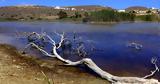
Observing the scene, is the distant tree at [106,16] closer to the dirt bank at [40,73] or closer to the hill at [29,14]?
the hill at [29,14]

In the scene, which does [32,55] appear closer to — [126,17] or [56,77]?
[56,77]

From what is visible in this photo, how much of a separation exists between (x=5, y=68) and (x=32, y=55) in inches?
308

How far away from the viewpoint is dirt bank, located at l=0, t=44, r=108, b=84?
17031mm

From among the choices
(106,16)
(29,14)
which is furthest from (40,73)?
(29,14)

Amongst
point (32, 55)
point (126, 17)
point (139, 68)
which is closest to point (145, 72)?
point (139, 68)

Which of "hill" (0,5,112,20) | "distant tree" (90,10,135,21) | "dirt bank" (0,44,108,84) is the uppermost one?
"dirt bank" (0,44,108,84)

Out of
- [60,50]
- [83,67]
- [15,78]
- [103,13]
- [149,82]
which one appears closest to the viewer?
[149,82]

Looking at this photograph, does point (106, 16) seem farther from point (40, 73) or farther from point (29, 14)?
point (40, 73)

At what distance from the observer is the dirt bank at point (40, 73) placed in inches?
671

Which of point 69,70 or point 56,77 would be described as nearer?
point 56,77

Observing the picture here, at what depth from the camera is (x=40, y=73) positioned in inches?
745

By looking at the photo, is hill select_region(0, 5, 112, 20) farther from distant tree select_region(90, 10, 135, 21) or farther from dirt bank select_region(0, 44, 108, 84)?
dirt bank select_region(0, 44, 108, 84)

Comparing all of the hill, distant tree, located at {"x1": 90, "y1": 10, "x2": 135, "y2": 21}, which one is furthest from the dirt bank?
the hill

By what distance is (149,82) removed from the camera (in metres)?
15.1
